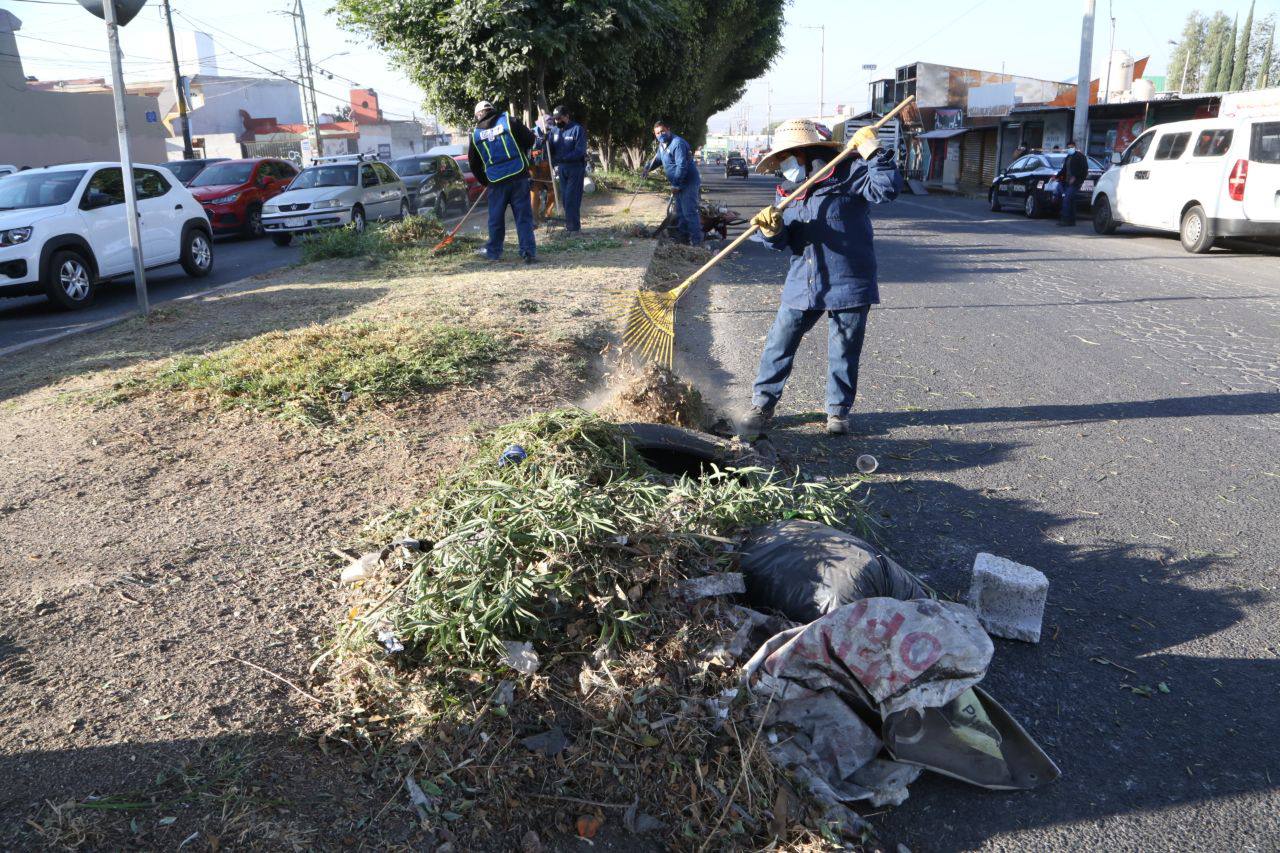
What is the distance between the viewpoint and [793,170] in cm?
544

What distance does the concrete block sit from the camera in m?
3.26

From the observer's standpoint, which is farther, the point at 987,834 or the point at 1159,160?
the point at 1159,160

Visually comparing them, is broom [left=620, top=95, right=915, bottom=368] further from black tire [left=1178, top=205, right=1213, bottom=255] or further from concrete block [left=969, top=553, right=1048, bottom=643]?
black tire [left=1178, top=205, right=1213, bottom=255]

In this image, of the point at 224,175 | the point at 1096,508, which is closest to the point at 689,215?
the point at 1096,508

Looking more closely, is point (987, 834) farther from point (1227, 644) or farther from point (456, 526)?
point (456, 526)

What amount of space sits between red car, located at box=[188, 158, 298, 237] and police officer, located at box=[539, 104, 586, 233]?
7.21 m

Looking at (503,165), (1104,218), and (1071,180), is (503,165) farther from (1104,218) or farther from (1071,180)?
(1071,180)

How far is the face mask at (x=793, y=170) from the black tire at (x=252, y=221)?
16168 mm

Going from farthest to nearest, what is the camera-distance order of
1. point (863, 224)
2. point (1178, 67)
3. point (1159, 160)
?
1. point (1178, 67)
2. point (1159, 160)
3. point (863, 224)

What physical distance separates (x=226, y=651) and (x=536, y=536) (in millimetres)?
1089

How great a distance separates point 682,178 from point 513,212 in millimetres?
3465

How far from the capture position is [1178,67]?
83250mm

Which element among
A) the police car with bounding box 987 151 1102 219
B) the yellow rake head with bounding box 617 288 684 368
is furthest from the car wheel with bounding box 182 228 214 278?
the police car with bounding box 987 151 1102 219

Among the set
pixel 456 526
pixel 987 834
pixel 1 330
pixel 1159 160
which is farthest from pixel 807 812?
pixel 1159 160
